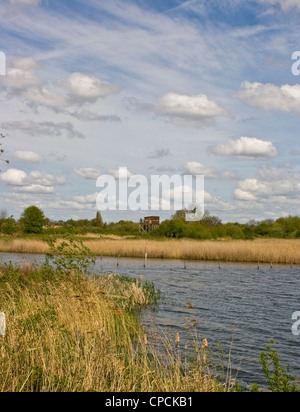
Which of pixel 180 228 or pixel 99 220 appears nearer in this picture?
pixel 180 228

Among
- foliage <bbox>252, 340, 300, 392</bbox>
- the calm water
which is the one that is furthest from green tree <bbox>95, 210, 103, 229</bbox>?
foliage <bbox>252, 340, 300, 392</bbox>

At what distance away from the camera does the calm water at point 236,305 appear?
1076cm

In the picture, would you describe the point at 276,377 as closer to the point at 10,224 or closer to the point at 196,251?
the point at 10,224

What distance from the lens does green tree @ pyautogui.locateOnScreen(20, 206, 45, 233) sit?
58219 millimetres

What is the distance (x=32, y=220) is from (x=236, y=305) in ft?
151

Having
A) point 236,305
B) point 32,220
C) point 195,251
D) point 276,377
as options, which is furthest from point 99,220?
point 276,377

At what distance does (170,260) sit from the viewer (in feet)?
110

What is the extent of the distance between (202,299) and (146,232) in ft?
139

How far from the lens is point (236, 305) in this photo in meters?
16.5

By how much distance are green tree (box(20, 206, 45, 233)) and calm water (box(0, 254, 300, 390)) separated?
30.6m

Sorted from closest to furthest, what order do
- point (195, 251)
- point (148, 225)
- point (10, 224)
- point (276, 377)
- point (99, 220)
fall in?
point (276, 377) < point (10, 224) < point (195, 251) < point (148, 225) < point (99, 220)

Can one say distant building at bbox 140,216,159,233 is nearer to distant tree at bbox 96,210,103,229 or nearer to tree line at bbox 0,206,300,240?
tree line at bbox 0,206,300,240
